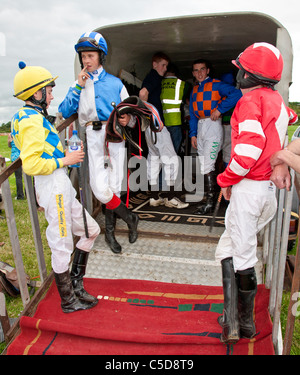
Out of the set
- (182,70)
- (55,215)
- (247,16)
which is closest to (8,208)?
(55,215)

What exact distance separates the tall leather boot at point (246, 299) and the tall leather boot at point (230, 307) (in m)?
0.05

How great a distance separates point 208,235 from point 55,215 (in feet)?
5.81

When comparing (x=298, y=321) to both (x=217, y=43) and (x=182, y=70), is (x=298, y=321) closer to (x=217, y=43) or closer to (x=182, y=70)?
(x=217, y=43)

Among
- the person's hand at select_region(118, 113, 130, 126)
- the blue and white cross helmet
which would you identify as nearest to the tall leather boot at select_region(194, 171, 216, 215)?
the person's hand at select_region(118, 113, 130, 126)

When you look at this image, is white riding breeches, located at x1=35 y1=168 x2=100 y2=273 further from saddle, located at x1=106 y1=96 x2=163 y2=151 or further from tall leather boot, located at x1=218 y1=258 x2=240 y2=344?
tall leather boot, located at x1=218 y1=258 x2=240 y2=344

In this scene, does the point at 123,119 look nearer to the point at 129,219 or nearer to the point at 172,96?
the point at 129,219

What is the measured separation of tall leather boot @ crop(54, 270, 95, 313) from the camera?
2709 mm

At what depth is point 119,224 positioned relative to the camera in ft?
12.8

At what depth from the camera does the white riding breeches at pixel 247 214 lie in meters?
2.15

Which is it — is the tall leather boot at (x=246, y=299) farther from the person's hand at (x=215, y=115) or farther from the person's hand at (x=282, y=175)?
the person's hand at (x=215, y=115)

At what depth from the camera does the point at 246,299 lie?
2.29m

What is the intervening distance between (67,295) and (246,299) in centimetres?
152

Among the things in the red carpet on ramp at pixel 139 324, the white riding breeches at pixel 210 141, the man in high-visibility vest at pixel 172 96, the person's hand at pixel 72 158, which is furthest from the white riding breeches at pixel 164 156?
the person's hand at pixel 72 158

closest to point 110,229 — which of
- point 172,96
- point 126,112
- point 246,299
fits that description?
point 126,112
